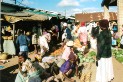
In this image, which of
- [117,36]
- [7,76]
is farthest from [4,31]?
[117,36]

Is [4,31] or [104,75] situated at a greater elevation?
[4,31]

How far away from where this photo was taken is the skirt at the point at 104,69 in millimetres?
7797

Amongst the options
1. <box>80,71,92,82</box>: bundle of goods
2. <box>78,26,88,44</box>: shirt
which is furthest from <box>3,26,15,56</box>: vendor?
<box>80,71,92,82</box>: bundle of goods

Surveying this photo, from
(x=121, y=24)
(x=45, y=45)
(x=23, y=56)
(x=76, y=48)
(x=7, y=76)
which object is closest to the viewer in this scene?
(x=23, y=56)

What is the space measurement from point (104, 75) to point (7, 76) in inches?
166

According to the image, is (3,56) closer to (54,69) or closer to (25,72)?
(54,69)

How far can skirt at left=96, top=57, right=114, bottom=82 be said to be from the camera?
25.6 feet

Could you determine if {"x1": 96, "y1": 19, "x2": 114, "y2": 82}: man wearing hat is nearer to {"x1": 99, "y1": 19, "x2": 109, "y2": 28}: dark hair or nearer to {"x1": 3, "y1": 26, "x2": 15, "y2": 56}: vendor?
{"x1": 99, "y1": 19, "x2": 109, "y2": 28}: dark hair

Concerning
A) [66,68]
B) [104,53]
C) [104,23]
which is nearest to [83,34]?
[66,68]

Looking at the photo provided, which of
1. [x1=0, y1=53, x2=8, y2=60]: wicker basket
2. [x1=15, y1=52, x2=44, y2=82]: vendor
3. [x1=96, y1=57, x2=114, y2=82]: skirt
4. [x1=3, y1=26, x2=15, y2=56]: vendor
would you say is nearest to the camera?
[x1=15, y1=52, x2=44, y2=82]: vendor

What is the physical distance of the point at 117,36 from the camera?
18594 millimetres

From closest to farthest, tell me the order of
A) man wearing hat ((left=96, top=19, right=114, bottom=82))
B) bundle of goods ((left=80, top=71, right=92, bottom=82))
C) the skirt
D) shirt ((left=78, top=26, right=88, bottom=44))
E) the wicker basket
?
1. man wearing hat ((left=96, top=19, right=114, bottom=82))
2. the skirt
3. bundle of goods ((left=80, top=71, right=92, bottom=82))
4. the wicker basket
5. shirt ((left=78, top=26, right=88, bottom=44))

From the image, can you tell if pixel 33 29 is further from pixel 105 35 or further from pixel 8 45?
pixel 105 35

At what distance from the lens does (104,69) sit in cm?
786
